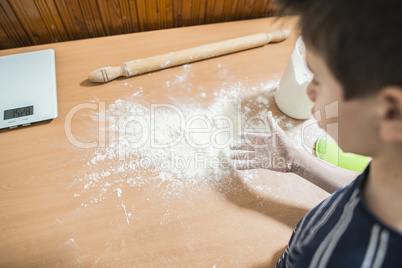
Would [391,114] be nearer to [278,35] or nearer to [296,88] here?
[296,88]

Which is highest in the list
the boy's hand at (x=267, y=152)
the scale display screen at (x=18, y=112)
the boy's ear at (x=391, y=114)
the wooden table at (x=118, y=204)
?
the scale display screen at (x=18, y=112)

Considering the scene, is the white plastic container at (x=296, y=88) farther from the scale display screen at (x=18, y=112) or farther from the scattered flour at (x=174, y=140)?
the scale display screen at (x=18, y=112)

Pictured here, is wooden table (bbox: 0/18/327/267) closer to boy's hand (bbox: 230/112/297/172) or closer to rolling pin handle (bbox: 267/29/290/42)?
boy's hand (bbox: 230/112/297/172)

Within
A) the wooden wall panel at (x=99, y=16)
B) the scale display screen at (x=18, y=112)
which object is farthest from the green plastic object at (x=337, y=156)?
the scale display screen at (x=18, y=112)

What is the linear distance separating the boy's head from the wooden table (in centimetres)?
30

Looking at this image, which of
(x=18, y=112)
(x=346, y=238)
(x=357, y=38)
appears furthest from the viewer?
(x=18, y=112)

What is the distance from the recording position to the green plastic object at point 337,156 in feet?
2.09

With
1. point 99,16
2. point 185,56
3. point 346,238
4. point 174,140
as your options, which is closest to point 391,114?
point 346,238

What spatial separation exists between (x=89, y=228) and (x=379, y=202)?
53 centimetres

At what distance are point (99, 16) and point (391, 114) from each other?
37.0 inches

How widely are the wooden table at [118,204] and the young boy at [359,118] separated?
13 cm

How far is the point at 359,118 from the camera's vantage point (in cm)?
29

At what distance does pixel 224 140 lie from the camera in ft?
2.25

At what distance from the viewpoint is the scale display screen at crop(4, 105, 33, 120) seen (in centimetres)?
66
